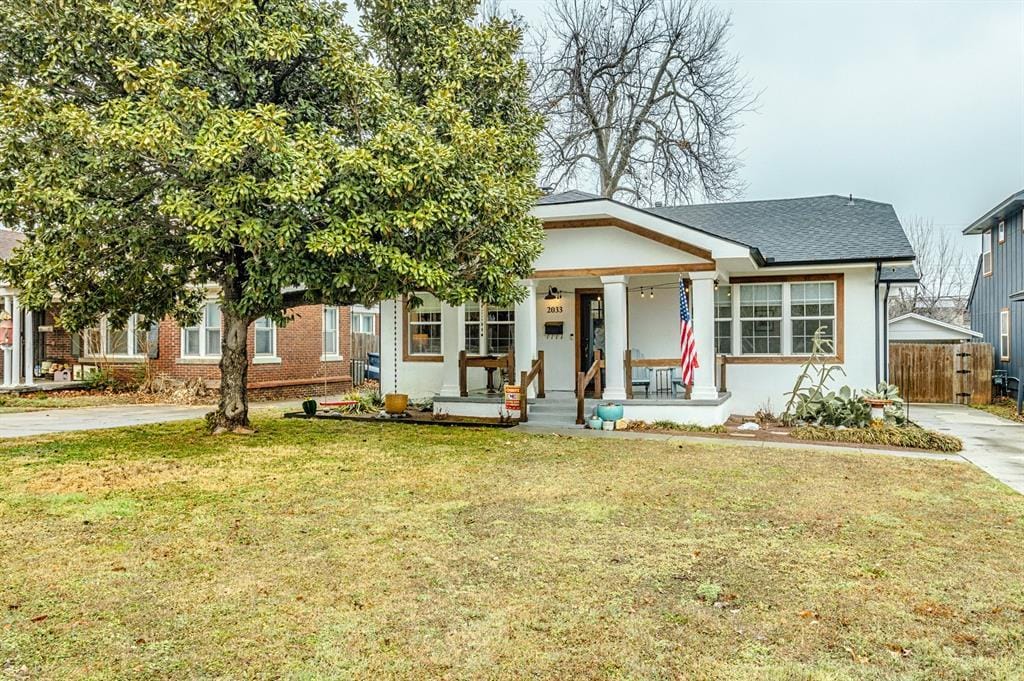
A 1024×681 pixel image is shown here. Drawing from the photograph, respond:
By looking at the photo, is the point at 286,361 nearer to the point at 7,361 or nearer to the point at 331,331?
the point at 331,331

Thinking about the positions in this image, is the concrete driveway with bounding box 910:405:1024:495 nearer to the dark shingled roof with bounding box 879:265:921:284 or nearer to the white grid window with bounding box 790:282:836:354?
the white grid window with bounding box 790:282:836:354

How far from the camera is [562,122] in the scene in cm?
2394

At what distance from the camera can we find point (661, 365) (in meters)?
12.5

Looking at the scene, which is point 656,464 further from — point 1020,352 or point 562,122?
point 562,122

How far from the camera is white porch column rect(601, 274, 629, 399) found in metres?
12.0

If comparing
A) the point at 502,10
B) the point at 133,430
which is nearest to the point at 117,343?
the point at 133,430

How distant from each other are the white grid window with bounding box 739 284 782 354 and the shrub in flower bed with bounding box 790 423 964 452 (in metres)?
2.45

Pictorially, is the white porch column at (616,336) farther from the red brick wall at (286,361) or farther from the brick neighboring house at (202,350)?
the brick neighboring house at (202,350)

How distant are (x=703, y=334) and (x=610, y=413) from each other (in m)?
2.20

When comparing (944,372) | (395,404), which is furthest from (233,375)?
(944,372)

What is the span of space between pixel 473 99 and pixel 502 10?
55.0 ft

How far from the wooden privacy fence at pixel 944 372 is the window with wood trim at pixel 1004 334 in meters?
2.13

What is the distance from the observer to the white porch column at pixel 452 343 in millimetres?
13328

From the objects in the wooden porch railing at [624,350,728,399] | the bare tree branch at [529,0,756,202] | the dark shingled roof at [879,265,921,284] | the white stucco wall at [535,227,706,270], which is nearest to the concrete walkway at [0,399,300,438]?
the white stucco wall at [535,227,706,270]
